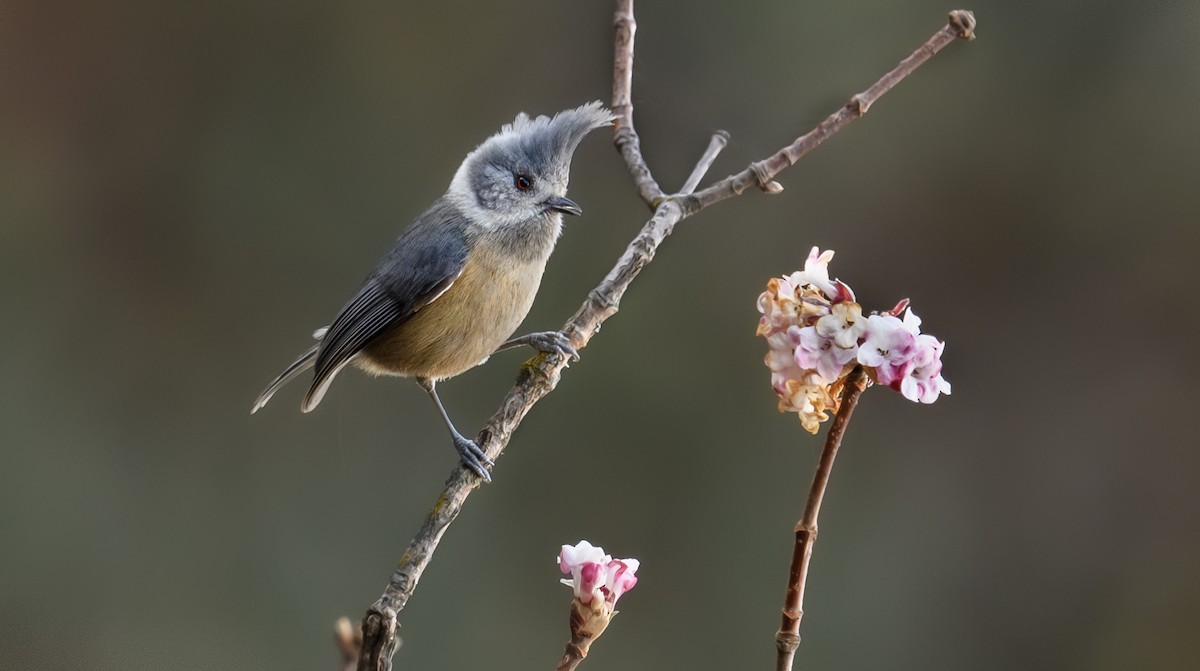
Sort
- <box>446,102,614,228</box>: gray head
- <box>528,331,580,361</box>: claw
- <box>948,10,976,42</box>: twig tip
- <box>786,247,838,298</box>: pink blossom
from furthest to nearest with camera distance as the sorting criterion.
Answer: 1. <box>446,102,614,228</box>: gray head
2. <box>528,331,580,361</box>: claw
3. <box>948,10,976,42</box>: twig tip
4. <box>786,247,838,298</box>: pink blossom

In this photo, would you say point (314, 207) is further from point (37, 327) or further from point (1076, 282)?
point (1076, 282)

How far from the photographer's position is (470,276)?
158cm

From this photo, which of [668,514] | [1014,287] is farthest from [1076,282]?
[668,514]

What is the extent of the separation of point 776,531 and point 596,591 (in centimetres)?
180

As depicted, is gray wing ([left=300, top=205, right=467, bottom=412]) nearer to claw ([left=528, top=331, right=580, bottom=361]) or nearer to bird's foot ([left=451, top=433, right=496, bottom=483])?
claw ([left=528, top=331, right=580, bottom=361])

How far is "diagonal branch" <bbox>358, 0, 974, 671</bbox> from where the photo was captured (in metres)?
0.89

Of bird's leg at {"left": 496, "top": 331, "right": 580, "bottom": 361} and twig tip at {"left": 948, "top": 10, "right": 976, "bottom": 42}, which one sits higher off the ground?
twig tip at {"left": 948, "top": 10, "right": 976, "bottom": 42}

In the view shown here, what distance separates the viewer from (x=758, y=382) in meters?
2.56

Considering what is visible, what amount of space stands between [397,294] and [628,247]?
19.1 inches

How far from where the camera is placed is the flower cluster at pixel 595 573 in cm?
74

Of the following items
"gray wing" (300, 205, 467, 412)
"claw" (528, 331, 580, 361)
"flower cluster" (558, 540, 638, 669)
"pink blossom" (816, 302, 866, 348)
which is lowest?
"flower cluster" (558, 540, 638, 669)

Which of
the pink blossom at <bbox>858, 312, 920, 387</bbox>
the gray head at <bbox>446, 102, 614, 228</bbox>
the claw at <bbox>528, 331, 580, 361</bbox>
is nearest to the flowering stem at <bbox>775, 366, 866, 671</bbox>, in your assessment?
the pink blossom at <bbox>858, 312, 920, 387</bbox>

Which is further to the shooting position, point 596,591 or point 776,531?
point 776,531

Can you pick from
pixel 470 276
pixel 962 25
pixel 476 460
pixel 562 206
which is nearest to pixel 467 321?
pixel 470 276
